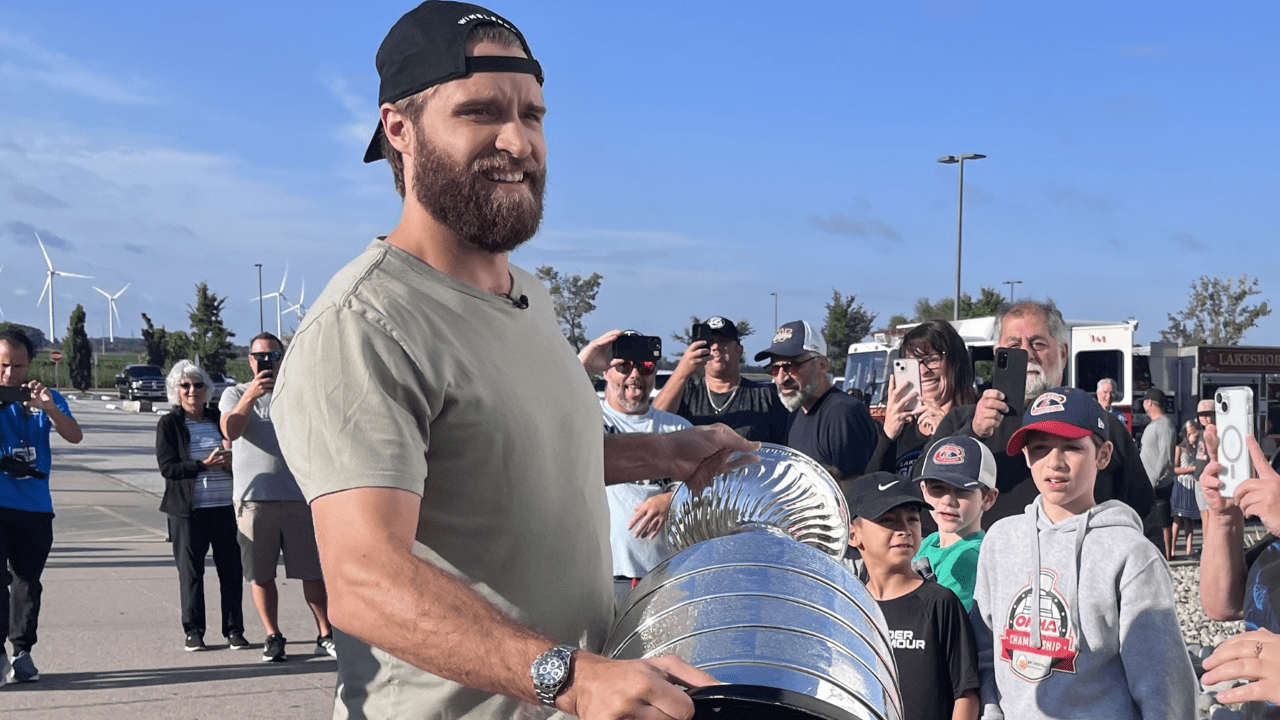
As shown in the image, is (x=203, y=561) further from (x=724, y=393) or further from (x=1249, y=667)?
(x=1249, y=667)

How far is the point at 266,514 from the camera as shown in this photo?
7.04 meters

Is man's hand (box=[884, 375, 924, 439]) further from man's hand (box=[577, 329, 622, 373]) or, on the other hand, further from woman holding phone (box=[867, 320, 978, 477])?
man's hand (box=[577, 329, 622, 373])

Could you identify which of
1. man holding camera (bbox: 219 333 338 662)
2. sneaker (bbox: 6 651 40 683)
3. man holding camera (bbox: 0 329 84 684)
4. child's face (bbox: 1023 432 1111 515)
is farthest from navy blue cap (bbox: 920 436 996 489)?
sneaker (bbox: 6 651 40 683)

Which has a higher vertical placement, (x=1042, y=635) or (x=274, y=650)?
(x=1042, y=635)

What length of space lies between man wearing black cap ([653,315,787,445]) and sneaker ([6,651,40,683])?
143 inches

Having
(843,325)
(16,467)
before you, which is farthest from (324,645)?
(843,325)

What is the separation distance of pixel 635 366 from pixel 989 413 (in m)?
1.79

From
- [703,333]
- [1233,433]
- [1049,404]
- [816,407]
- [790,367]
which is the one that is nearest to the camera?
[1233,433]

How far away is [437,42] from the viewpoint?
5.56ft

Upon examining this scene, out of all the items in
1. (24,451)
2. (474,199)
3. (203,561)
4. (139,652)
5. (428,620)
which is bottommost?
(139,652)

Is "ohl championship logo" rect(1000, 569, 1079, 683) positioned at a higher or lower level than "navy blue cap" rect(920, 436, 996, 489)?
lower

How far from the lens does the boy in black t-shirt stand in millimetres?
3496

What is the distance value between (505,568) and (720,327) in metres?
4.48

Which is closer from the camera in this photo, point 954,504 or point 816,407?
point 954,504
